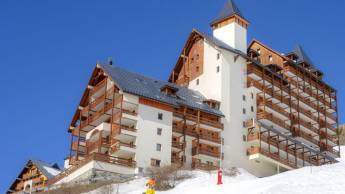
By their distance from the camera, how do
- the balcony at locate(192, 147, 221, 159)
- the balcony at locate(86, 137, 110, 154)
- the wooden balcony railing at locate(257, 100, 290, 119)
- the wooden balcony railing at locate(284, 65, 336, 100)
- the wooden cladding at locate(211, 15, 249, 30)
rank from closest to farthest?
the balcony at locate(86, 137, 110, 154) < the balcony at locate(192, 147, 221, 159) < the wooden balcony railing at locate(257, 100, 290, 119) < the wooden cladding at locate(211, 15, 249, 30) < the wooden balcony railing at locate(284, 65, 336, 100)

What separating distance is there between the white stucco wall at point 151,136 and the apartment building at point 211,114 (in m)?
0.12

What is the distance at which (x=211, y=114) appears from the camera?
241ft

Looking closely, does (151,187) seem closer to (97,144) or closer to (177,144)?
(97,144)

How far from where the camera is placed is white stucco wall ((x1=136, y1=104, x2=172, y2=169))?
64.9 metres

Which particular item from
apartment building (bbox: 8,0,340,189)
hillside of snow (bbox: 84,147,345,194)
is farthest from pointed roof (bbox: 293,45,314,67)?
hillside of snow (bbox: 84,147,345,194)

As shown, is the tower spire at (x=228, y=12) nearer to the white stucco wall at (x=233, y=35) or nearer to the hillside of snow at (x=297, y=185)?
the white stucco wall at (x=233, y=35)

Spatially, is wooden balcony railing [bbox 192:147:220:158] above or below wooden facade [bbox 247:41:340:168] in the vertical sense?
below

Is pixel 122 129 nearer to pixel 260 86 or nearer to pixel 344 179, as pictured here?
pixel 260 86

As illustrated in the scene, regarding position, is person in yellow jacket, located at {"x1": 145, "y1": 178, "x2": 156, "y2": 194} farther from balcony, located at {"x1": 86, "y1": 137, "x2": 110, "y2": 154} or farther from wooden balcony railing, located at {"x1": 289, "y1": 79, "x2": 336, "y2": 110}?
wooden balcony railing, located at {"x1": 289, "y1": 79, "x2": 336, "y2": 110}

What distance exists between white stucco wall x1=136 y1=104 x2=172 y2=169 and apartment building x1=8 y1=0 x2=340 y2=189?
0.12 meters

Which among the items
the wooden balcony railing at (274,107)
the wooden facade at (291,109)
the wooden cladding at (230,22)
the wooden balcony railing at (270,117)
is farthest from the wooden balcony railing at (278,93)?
the wooden cladding at (230,22)

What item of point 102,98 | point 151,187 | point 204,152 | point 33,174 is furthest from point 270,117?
point 151,187

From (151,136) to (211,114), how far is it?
10.2 meters

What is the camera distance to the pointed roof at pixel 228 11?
83.9 m
